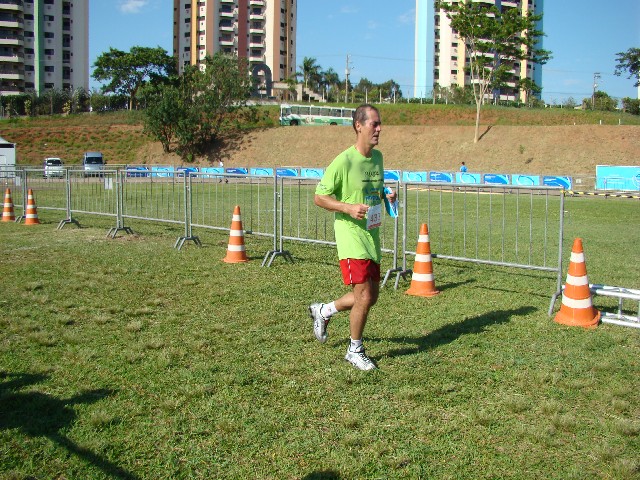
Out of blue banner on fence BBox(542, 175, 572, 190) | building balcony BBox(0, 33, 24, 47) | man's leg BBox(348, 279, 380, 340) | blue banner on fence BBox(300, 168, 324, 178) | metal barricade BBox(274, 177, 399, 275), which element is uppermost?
building balcony BBox(0, 33, 24, 47)

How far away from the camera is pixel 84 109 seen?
7625cm

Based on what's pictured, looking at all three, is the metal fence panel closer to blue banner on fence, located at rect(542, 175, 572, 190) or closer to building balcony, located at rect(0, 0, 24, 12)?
blue banner on fence, located at rect(542, 175, 572, 190)

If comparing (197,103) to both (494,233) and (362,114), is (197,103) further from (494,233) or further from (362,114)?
(362,114)

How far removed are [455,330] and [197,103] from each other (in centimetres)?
5346

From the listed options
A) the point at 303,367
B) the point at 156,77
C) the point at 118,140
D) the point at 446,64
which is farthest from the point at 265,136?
the point at 303,367

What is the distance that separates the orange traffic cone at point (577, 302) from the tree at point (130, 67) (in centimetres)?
7444

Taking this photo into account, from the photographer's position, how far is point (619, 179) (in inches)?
1200

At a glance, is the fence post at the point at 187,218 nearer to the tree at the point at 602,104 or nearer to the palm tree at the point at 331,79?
the tree at the point at 602,104

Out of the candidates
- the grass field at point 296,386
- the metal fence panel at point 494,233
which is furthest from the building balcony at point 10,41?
the grass field at point 296,386

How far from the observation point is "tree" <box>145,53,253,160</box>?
54469 millimetres

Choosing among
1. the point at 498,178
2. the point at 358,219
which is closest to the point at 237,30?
the point at 498,178

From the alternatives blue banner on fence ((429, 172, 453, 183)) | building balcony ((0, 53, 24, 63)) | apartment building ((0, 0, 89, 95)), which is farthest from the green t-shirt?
building balcony ((0, 53, 24, 63))

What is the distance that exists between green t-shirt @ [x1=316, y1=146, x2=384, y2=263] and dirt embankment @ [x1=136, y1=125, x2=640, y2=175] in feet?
134

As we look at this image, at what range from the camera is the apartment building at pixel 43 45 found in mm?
82000
